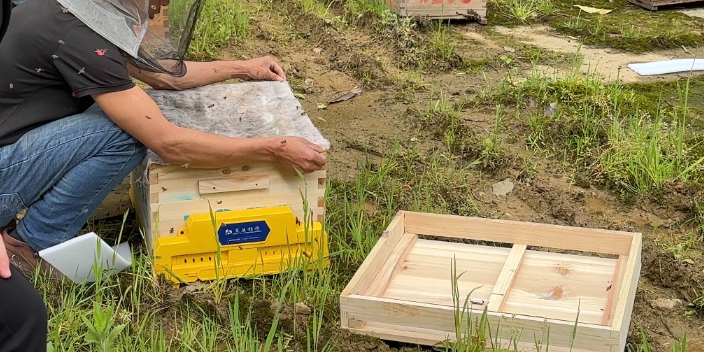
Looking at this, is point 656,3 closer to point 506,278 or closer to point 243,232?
point 506,278

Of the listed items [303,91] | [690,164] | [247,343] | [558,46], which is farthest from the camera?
[558,46]

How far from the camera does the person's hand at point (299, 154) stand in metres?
3.26

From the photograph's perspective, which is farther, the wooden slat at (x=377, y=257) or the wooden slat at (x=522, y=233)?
the wooden slat at (x=522, y=233)

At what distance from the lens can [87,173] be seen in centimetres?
332

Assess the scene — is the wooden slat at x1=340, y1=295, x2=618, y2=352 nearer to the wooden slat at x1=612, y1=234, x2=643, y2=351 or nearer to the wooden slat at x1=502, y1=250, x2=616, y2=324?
the wooden slat at x1=612, y1=234, x2=643, y2=351

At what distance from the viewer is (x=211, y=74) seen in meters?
3.99

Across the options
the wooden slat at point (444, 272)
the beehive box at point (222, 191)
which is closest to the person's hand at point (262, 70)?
the beehive box at point (222, 191)

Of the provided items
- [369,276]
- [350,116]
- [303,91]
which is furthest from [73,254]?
[303,91]

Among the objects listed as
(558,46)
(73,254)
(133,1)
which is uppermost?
(133,1)

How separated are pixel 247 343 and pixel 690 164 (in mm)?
2502

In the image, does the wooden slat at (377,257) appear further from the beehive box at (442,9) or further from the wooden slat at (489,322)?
the beehive box at (442,9)

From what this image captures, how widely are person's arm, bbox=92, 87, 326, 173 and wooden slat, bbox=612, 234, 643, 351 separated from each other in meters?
1.15

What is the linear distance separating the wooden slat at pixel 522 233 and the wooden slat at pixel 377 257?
10cm

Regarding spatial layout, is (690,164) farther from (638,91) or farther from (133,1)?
(133,1)
